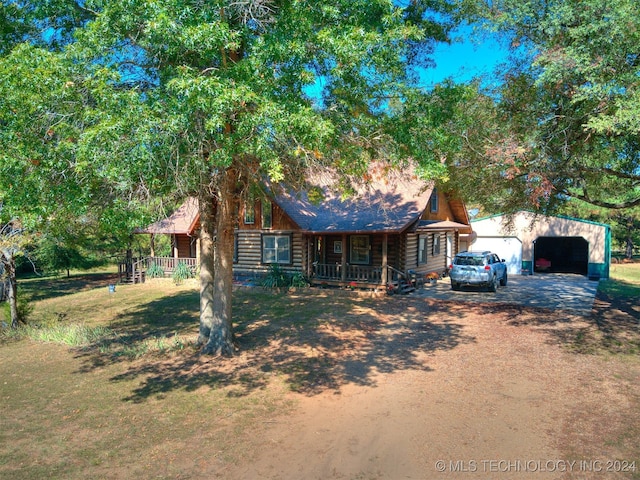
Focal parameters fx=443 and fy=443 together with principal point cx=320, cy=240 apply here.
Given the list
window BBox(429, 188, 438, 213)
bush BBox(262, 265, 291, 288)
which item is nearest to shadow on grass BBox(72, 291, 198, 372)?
bush BBox(262, 265, 291, 288)

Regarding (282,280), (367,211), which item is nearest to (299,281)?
(282,280)

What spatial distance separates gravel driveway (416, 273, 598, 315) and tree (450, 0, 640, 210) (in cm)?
512

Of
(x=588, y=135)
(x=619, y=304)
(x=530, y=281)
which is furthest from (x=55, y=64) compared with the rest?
(x=530, y=281)

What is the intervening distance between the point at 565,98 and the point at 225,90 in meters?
8.57

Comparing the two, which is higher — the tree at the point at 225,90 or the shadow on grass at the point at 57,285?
the tree at the point at 225,90

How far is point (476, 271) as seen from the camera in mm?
19484

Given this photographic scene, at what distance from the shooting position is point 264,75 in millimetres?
8148

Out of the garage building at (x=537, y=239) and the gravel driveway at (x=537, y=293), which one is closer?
the gravel driveway at (x=537, y=293)

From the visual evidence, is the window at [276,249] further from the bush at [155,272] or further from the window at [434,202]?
the window at [434,202]

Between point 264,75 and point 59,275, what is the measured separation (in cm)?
3214

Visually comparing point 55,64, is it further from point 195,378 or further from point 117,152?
point 195,378

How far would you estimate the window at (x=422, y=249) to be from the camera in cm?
2306

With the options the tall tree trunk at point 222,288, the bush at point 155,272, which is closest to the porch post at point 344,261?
the tall tree trunk at point 222,288

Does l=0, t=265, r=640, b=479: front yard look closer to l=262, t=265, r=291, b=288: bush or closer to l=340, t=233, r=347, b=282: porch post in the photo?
l=340, t=233, r=347, b=282: porch post
